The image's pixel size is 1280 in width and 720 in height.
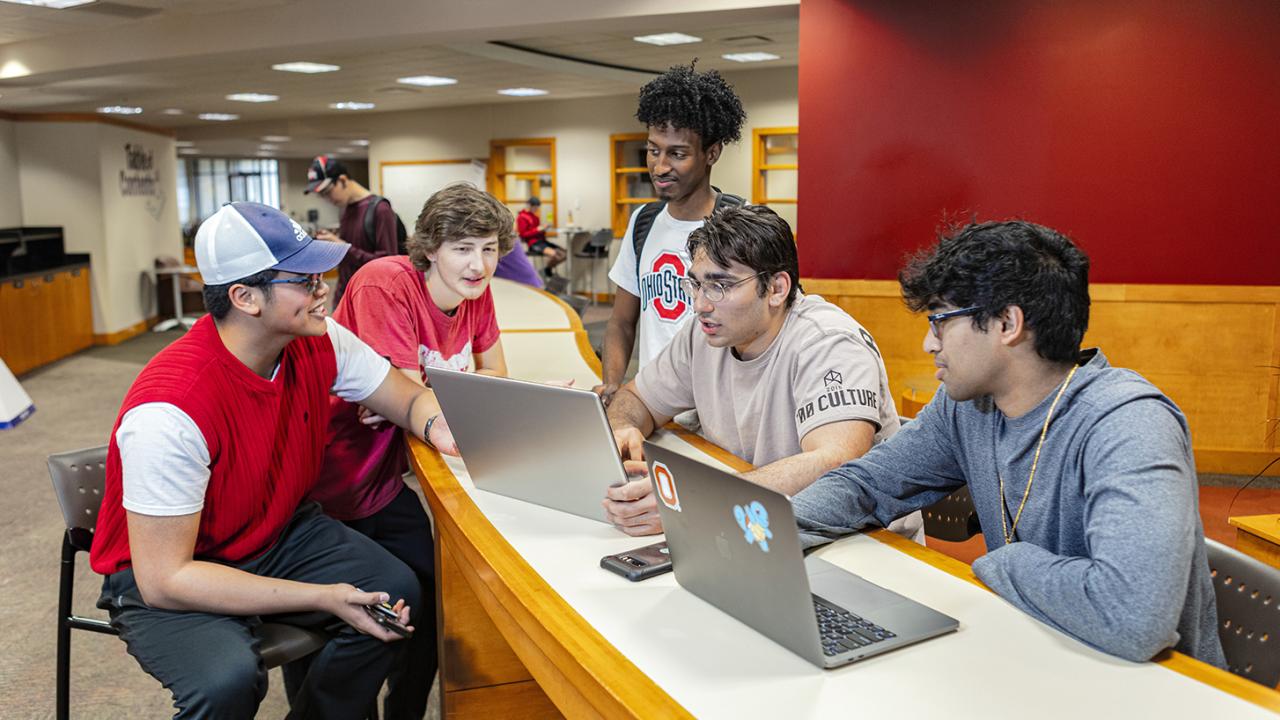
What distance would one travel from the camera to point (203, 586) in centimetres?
190

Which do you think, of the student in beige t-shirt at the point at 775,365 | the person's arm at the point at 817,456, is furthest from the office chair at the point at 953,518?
the person's arm at the point at 817,456

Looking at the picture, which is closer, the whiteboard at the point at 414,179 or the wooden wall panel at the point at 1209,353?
the wooden wall panel at the point at 1209,353

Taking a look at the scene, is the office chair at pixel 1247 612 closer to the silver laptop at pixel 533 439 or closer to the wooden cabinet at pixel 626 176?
the silver laptop at pixel 533 439

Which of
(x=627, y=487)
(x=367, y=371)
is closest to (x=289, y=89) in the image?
(x=367, y=371)

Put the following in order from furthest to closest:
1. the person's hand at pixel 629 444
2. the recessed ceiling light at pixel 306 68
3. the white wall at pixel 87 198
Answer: the white wall at pixel 87 198 < the recessed ceiling light at pixel 306 68 < the person's hand at pixel 629 444

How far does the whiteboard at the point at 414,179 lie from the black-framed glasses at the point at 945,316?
46.5 ft

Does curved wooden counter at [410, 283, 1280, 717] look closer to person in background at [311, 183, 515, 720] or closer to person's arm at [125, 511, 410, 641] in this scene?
person's arm at [125, 511, 410, 641]

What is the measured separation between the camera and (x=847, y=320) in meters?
2.20

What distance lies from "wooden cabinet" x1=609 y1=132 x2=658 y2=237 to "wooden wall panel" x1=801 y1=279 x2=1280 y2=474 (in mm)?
8969

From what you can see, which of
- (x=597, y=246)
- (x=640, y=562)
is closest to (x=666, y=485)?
(x=640, y=562)

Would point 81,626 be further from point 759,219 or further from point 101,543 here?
point 759,219

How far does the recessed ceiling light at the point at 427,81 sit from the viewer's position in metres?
11.2

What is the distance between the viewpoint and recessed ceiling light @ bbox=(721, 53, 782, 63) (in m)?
10.1

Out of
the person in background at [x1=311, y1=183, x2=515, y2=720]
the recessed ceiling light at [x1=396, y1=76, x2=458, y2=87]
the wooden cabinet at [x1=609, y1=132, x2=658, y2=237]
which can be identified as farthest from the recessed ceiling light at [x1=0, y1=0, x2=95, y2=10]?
the wooden cabinet at [x1=609, y1=132, x2=658, y2=237]
